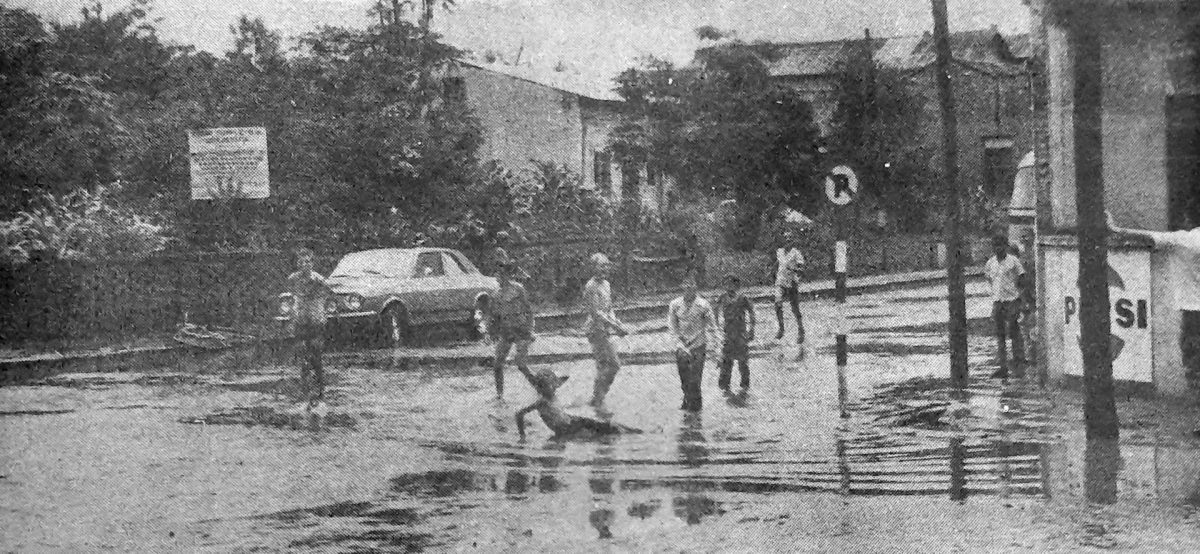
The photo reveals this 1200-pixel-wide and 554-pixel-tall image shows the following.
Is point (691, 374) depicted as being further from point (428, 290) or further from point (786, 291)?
point (428, 290)

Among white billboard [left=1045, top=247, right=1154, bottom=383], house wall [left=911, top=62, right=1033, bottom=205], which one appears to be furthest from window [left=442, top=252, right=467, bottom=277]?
white billboard [left=1045, top=247, right=1154, bottom=383]

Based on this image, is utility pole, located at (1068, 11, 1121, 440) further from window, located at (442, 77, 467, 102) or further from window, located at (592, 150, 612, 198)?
window, located at (592, 150, 612, 198)

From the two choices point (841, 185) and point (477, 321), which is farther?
point (477, 321)

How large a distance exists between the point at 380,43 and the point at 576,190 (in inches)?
207

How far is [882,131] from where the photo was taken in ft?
82.1

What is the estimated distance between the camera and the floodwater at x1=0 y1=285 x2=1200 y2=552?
7785 millimetres

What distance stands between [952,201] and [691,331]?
3233mm

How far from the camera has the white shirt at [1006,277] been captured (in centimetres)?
1379

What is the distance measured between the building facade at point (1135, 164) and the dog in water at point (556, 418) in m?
4.66

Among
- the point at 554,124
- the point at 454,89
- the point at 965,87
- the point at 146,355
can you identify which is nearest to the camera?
the point at 454,89

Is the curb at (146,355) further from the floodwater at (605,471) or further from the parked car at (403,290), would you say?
the floodwater at (605,471)

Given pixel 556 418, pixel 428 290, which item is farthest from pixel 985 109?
pixel 556 418

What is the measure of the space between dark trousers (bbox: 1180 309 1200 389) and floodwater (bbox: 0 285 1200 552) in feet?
1.27

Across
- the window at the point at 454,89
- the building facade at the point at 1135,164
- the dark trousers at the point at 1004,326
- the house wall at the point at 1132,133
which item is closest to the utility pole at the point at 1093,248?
the building facade at the point at 1135,164
